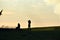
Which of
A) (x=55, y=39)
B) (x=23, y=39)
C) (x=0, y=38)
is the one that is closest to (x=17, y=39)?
(x=23, y=39)

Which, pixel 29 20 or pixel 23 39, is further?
pixel 29 20

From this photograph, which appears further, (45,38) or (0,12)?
(0,12)

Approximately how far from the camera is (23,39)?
25547mm

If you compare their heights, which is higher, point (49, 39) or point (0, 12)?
point (0, 12)

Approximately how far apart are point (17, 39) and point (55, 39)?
4471mm

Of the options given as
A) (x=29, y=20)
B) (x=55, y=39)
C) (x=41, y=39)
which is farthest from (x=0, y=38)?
(x=29, y=20)

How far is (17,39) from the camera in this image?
2539cm

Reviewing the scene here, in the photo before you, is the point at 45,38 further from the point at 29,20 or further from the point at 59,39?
the point at 29,20

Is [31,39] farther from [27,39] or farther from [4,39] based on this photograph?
[4,39]

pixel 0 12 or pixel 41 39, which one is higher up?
pixel 0 12

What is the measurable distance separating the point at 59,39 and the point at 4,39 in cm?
644

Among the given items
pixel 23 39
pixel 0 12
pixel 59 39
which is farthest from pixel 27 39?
pixel 0 12

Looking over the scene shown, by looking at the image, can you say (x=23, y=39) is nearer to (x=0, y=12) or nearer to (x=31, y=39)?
(x=31, y=39)

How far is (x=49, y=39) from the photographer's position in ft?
84.9
